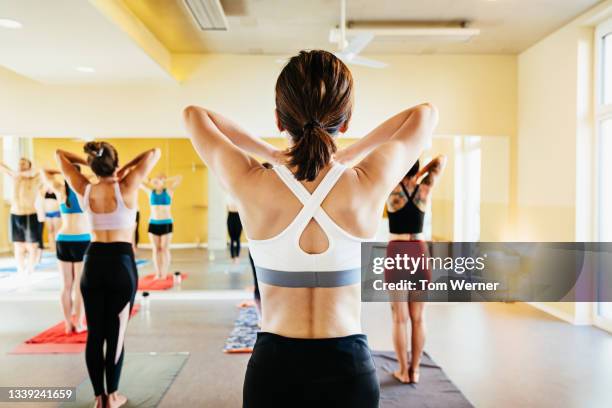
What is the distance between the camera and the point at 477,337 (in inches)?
164

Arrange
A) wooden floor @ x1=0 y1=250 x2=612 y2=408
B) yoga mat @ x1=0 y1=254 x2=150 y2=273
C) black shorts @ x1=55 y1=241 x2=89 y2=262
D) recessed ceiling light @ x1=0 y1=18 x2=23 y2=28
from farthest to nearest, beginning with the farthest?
1. yoga mat @ x1=0 y1=254 x2=150 y2=273
2. black shorts @ x1=55 y1=241 x2=89 y2=262
3. recessed ceiling light @ x1=0 y1=18 x2=23 y2=28
4. wooden floor @ x1=0 y1=250 x2=612 y2=408

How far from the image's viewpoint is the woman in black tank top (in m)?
3.11

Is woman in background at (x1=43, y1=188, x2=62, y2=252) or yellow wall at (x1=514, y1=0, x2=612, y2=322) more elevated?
yellow wall at (x1=514, y1=0, x2=612, y2=322)

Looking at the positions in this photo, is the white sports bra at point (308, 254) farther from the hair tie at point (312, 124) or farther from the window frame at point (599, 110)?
the window frame at point (599, 110)

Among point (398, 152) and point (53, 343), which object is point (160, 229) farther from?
point (398, 152)

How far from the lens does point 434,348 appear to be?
151 inches

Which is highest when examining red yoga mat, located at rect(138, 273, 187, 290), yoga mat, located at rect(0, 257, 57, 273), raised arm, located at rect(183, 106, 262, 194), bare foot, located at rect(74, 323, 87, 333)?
raised arm, located at rect(183, 106, 262, 194)

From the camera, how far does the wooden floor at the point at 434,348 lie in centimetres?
300

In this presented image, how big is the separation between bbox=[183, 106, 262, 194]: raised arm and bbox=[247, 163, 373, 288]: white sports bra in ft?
0.24

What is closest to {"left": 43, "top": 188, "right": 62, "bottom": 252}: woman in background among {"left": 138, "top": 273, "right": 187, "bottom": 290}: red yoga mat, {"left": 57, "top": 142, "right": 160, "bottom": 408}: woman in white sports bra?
{"left": 138, "top": 273, "right": 187, "bottom": 290}: red yoga mat

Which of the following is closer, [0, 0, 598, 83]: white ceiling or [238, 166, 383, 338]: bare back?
[238, 166, 383, 338]: bare back

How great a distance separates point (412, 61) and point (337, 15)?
1.66 m

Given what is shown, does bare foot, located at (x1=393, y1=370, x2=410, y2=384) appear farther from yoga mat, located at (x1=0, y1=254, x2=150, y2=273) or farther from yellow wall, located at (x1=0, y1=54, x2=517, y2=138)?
yoga mat, located at (x1=0, y1=254, x2=150, y2=273)

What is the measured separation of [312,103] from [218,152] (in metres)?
0.22
